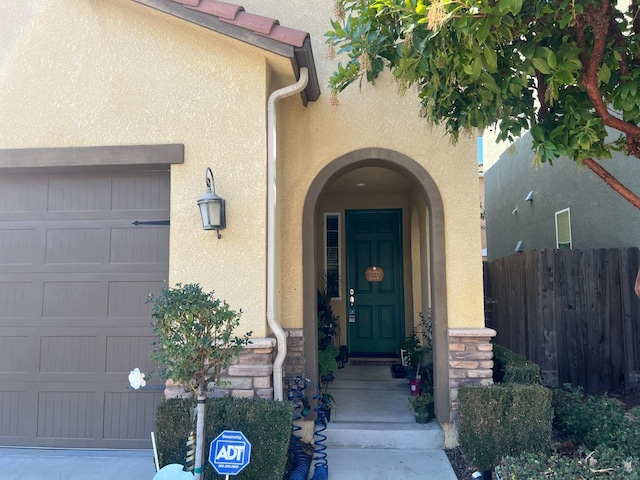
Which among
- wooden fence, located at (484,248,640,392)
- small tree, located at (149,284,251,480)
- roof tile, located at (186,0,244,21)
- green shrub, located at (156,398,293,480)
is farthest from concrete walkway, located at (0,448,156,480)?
wooden fence, located at (484,248,640,392)

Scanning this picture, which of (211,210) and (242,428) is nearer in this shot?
(242,428)

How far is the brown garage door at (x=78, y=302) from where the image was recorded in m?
4.47

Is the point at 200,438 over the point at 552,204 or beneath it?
beneath

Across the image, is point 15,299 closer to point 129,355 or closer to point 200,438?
point 129,355

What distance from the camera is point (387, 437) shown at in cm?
460

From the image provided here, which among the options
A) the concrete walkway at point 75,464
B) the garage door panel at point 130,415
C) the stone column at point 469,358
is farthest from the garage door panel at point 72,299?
the stone column at point 469,358

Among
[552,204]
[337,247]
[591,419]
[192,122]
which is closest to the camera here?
[591,419]

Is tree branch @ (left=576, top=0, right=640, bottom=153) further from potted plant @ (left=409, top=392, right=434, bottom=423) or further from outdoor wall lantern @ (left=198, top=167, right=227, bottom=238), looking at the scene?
potted plant @ (left=409, top=392, right=434, bottom=423)

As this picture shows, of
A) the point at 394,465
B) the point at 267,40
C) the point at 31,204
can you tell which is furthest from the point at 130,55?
the point at 394,465

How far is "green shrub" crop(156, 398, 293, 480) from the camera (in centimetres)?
352

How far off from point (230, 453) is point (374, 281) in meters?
4.92

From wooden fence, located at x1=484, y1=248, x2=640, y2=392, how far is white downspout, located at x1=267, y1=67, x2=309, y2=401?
3569 mm

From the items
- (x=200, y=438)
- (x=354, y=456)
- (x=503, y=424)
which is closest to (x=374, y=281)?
(x=354, y=456)

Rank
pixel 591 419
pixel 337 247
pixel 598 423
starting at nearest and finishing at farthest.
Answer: pixel 598 423 → pixel 591 419 → pixel 337 247
